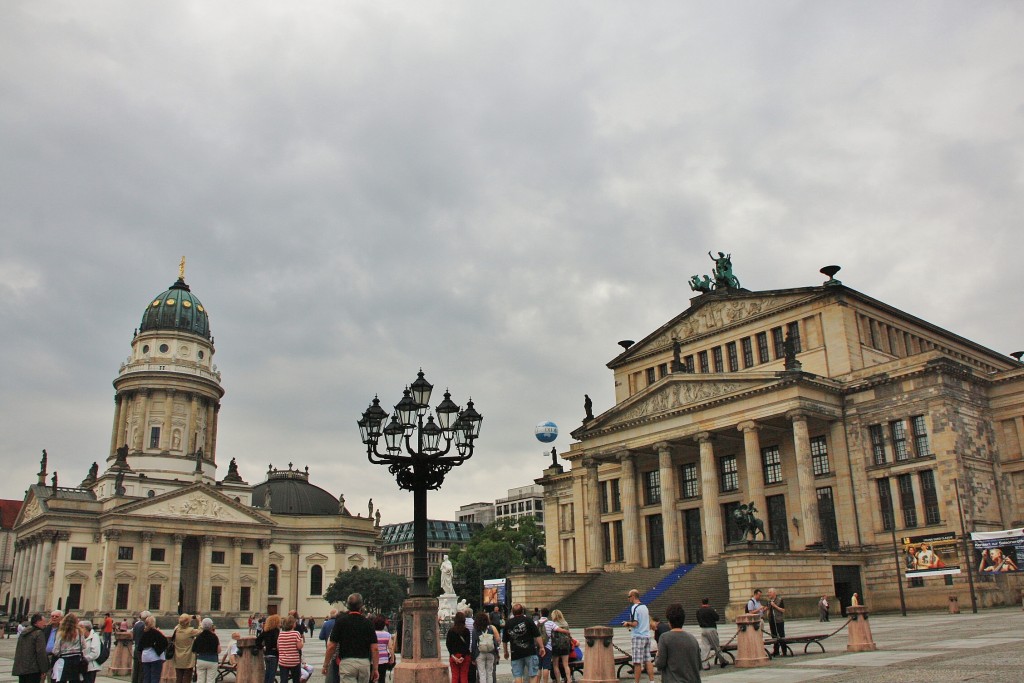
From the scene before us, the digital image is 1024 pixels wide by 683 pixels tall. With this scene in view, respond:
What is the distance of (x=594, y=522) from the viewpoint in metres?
58.4

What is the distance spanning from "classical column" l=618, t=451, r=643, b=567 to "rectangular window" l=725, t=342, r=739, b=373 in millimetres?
9157

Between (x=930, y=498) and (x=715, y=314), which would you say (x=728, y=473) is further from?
(x=930, y=498)

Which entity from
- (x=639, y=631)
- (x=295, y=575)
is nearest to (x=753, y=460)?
(x=639, y=631)

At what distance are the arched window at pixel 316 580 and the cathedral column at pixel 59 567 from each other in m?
25.5

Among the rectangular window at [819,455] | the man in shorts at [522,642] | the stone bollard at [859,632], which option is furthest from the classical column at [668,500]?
the man in shorts at [522,642]

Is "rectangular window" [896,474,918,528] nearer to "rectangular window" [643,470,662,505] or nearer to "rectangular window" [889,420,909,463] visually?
"rectangular window" [889,420,909,463]

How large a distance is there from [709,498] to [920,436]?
12.3 meters

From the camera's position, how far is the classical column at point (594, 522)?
57438 mm

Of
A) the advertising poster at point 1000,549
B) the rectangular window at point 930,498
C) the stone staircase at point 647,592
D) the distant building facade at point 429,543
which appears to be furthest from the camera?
the distant building facade at point 429,543

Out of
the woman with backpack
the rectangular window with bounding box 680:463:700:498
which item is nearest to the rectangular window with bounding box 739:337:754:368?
the rectangular window with bounding box 680:463:700:498

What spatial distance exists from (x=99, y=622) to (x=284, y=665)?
76.4 meters

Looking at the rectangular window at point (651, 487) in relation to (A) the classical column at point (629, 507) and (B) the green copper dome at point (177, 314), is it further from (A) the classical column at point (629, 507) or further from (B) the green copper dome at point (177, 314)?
(B) the green copper dome at point (177, 314)

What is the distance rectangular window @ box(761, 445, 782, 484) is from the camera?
5266 cm

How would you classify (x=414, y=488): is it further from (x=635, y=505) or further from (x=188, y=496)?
(x=188, y=496)
